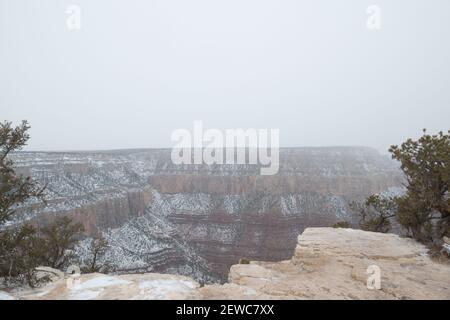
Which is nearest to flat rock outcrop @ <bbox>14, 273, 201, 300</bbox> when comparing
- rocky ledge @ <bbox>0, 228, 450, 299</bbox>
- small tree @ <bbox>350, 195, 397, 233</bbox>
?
rocky ledge @ <bbox>0, 228, 450, 299</bbox>

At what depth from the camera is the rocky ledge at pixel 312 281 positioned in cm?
854

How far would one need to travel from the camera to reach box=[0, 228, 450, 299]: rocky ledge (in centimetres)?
854

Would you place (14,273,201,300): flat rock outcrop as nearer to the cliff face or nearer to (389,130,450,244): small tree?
(389,130,450,244): small tree

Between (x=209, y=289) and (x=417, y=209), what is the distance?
12749 mm

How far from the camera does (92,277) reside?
34.0 ft

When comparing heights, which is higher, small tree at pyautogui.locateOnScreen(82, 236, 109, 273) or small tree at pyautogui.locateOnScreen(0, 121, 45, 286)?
small tree at pyautogui.locateOnScreen(0, 121, 45, 286)

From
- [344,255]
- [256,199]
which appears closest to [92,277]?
[344,255]

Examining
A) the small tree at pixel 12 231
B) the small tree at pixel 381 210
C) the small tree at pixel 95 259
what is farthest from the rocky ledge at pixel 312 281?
the small tree at pixel 95 259

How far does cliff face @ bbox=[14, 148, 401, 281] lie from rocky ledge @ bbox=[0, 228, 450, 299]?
28.9 meters

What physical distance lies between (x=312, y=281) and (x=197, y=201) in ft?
207

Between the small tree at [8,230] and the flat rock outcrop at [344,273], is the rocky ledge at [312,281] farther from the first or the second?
the small tree at [8,230]

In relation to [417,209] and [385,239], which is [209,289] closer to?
[385,239]

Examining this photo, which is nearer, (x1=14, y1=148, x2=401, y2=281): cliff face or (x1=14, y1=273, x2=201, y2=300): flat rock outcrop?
(x1=14, y1=273, x2=201, y2=300): flat rock outcrop

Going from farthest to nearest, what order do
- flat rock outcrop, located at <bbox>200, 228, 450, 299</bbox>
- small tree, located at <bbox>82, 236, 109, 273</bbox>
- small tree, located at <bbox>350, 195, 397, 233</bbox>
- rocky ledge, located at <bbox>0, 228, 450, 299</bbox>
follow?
1. small tree, located at <bbox>82, 236, 109, 273</bbox>
2. small tree, located at <bbox>350, 195, 397, 233</bbox>
3. flat rock outcrop, located at <bbox>200, 228, 450, 299</bbox>
4. rocky ledge, located at <bbox>0, 228, 450, 299</bbox>
